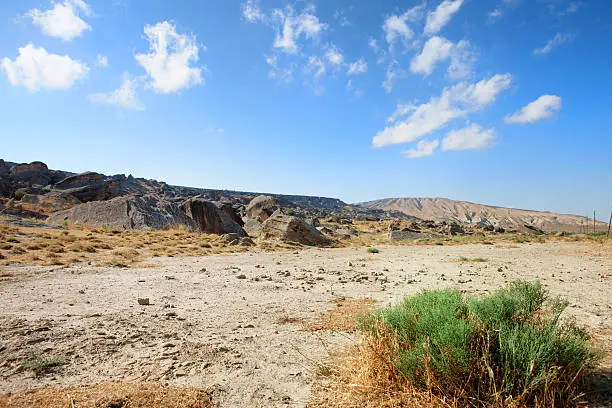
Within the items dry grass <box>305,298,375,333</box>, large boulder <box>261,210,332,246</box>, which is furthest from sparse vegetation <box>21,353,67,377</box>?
large boulder <box>261,210,332,246</box>

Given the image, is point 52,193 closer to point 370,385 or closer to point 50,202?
point 50,202

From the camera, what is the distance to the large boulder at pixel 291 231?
2075cm

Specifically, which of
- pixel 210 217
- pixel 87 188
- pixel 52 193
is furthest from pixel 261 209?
pixel 52 193

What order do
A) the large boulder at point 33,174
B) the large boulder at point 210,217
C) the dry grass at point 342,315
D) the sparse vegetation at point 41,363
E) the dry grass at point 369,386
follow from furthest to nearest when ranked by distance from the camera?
the large boulder at point 33,174 < the large boulder at point 210,217 < the dry grass at point 342,315 < the sparse vegetation at point 41,363 < the dry grass at point 369,386

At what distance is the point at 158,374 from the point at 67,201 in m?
34.1

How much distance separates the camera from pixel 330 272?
407 inches

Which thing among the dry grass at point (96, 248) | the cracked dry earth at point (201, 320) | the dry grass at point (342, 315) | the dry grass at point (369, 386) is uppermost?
the dry grass at point (369, 386)

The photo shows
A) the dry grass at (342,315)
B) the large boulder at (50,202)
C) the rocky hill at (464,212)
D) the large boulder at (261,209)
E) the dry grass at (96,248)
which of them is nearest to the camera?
the dry grass at (342,315)

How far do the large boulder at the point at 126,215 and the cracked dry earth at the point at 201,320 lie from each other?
1247cm

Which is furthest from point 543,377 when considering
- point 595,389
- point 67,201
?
point 67,201

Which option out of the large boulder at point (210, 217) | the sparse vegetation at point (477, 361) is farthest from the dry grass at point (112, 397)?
the large boulder at point (210, 217)

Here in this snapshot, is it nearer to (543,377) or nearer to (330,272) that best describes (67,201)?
(330,272)

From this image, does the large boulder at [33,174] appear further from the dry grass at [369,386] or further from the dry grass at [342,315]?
the dry grass at [369,386]

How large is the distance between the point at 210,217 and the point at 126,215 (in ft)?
17.7
